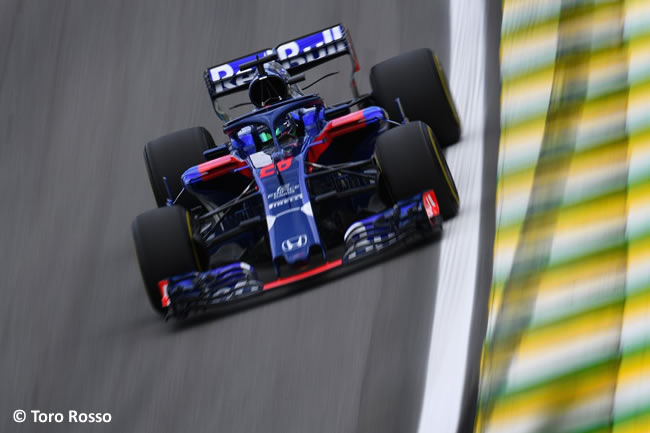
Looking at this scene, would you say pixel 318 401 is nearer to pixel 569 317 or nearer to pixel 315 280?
pixel 315 280

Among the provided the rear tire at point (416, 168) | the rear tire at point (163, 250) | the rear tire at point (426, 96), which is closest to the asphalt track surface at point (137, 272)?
the rear tire at point (163, 250)

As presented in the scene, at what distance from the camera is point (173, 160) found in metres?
7.60

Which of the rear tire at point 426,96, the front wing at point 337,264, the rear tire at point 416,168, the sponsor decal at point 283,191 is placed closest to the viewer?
the front wing at point 337,264

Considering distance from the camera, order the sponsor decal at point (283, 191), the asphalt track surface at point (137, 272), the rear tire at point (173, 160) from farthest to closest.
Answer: the rear tire at point (173, 160) < the sponsor decal at point (283, 191) < the asphalt track surface at point (137, 272)

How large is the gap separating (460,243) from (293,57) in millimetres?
3113

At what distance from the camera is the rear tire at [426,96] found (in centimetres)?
722

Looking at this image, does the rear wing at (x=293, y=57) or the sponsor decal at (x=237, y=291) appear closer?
the sponsor decal at (x=237, y=291)

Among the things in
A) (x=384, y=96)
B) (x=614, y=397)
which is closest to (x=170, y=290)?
(x=384, y=96)

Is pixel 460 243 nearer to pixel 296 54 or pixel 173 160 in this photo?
pixel 296 54

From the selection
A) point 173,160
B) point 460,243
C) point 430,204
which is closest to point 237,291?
point 430,204

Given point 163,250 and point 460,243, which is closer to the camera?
point 460,243

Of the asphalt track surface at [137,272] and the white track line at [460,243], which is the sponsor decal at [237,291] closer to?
the asphalt track surface at [137,272]

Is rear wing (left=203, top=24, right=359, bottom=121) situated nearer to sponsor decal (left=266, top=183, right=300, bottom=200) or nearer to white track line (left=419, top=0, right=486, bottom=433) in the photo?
white track line (left=419, top=0, right=486, bottom=433)

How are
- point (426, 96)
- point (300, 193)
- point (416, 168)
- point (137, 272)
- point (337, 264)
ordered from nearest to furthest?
point (337, 264) < point (416, 168) < point (300, 193) < point (426, 96) < point (137, 272)
